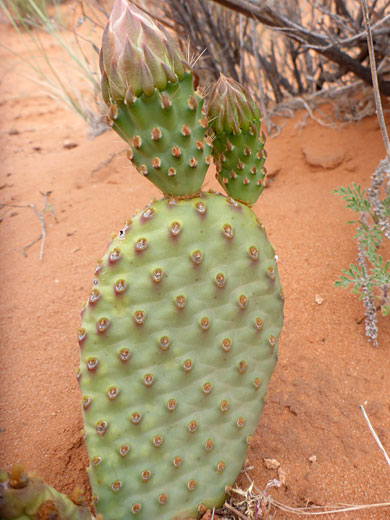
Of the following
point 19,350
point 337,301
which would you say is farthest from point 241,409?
point 19,350

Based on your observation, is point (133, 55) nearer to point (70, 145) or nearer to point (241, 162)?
point (241, 162)

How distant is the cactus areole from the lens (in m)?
0.91

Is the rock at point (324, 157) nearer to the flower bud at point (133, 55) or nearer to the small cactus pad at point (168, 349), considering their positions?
the small cactus pad at point (168, 349)

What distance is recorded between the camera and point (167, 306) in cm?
97

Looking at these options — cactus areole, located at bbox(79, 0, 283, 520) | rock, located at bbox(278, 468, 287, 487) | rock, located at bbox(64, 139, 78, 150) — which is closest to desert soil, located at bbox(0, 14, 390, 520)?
rock, located at bbox(278, 468, 287, 487)

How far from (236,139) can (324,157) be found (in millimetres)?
1656

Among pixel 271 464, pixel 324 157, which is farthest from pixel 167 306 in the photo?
pixel 324 157

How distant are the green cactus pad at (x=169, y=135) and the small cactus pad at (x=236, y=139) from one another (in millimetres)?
99

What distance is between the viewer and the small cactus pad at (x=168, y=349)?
37.8 inches

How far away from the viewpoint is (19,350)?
5.57 ft

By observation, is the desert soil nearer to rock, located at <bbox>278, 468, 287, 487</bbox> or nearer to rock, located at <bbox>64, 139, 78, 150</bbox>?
rock, located at <bbox>278, 468, 287, 487</bbox>

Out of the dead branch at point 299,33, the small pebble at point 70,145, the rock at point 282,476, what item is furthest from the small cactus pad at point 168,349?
the small pebble at point 70,145

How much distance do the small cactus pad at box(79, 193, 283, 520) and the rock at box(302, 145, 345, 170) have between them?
1654 mm

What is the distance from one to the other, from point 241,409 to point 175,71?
82cm
